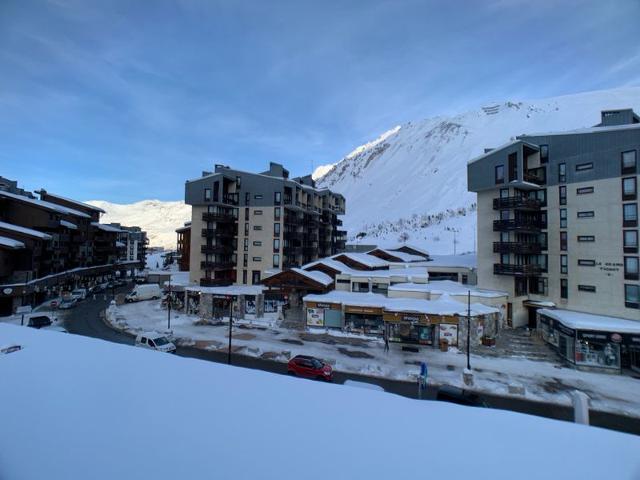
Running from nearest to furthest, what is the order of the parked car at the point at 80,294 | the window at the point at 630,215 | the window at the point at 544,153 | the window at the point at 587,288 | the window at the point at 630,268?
the window at the point at 630,268
the window at the point at 630,215
the window at the point at 587,288
the window at the point at 544,153
the parked car at the point at 80,294

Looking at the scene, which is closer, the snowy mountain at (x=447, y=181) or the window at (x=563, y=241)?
the window at (x=563, y=241)

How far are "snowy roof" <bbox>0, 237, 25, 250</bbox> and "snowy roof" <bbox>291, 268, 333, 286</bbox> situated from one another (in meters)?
38.9

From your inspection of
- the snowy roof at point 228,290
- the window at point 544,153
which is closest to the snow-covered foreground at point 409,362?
the snowy roof at point 228,290

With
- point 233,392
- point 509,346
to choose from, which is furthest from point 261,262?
point 233,392

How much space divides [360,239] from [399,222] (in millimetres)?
20782

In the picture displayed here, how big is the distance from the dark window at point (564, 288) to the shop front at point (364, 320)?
19977mm

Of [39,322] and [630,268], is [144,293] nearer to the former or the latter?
[39,322]

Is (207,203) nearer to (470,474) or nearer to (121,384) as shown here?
(121,384)

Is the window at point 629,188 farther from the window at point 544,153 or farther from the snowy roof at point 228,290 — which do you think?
the snowy roof at point 228,290

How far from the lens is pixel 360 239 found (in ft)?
426

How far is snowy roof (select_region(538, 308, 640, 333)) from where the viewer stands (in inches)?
1021

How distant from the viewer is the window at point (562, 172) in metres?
34.7

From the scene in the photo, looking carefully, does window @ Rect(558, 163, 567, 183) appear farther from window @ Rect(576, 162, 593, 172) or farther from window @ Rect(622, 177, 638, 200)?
window @ Rect(622, 177, 638, 200)

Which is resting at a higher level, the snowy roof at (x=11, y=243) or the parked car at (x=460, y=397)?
the snowy roof at (x=11, y=243)
